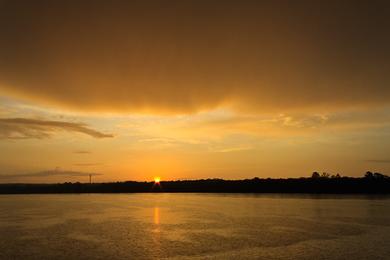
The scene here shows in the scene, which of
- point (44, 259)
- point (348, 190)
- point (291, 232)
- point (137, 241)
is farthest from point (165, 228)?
point (348, 190)

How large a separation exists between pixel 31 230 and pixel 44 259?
13692 mm

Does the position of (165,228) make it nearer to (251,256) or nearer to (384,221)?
(251,256)

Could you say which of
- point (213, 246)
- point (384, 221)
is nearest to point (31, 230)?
point (213, 246)

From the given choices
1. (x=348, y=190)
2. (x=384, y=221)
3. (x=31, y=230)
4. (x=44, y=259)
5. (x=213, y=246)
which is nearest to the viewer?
(x=44, y=259)

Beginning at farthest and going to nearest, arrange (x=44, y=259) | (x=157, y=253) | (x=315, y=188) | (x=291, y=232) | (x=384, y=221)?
(x=315, y=188)
(x=384, y=221)
(x=291, y=232)
(x=157, y=253)
(x=44, y=259)

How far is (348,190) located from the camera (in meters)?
131

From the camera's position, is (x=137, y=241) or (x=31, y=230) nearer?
(x=137, y=241)

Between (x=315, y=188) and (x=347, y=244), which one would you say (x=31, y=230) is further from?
(x=315, y=188)

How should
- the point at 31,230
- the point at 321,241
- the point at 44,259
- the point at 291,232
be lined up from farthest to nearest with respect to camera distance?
the point at 31,230
the point at 291,232
the point at 321,241
the point at 44,259

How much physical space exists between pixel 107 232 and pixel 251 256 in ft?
46.6

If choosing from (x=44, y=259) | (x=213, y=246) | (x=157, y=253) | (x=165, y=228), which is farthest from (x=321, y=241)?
(x=44, y=259)

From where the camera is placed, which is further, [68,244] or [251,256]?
[68,244]

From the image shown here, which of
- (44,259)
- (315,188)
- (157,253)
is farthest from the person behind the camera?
(315,188)

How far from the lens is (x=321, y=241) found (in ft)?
88.3
